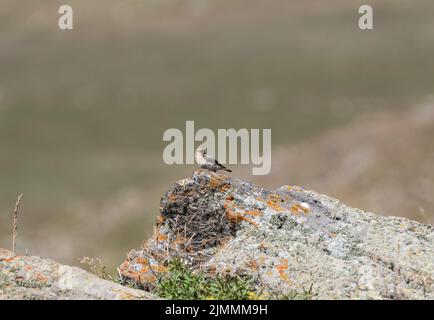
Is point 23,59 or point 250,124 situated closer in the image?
point 250,124

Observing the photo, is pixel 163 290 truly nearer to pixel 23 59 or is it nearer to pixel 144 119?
pixel 144 119

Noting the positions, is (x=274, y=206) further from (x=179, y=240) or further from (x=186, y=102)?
(x=186, y=102)

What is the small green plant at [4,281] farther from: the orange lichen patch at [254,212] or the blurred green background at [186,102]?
the blurred green background at [186,102]

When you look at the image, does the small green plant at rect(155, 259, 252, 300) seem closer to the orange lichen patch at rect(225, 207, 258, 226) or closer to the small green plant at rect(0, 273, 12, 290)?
the orange lichen patch at rect(225, 207, 258, 226)

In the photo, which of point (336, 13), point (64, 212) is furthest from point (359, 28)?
point (64, 212)

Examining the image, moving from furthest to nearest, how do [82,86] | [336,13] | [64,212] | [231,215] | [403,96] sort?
[336,13] < [82,86] < [403,96] < [64,212] < [231,215]

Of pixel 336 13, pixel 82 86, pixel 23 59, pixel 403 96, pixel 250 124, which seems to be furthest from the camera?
pixel 336 13
